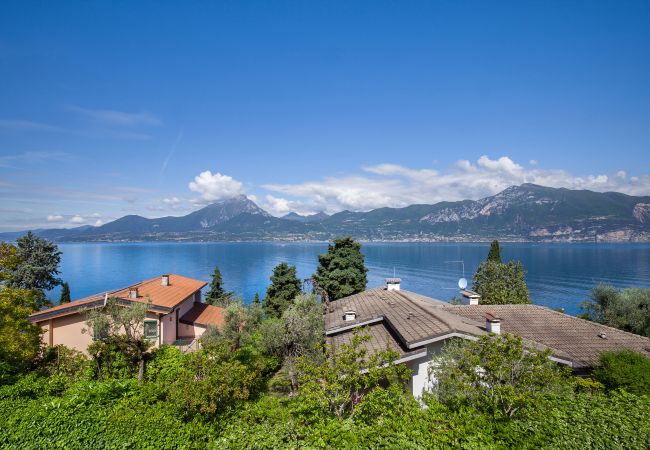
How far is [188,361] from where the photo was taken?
10180 mm

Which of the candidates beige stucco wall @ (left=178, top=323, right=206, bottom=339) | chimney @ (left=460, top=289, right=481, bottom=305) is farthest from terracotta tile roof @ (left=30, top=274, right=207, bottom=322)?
chimney @ (left=460, top=289, right=481, bottom=305)

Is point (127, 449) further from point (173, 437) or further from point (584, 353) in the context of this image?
point (584, 353)

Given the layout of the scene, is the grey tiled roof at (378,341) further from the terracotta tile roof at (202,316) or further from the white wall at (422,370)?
the terracotta tile roof at (202,316)

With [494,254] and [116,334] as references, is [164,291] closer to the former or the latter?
[116,334]

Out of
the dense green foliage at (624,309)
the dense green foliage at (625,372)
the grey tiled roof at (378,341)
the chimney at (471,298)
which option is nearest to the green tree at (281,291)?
the chimney at (471,298)

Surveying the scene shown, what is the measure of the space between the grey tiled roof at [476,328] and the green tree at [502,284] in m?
14.0

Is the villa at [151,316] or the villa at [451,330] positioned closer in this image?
the villa at [451,330]

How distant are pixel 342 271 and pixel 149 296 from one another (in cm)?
2202

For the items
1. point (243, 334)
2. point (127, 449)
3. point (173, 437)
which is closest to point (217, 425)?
point (173, 437)

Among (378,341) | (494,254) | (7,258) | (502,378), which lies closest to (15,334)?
(7,258)

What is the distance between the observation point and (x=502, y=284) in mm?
38438

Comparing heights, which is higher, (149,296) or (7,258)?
(7,258)

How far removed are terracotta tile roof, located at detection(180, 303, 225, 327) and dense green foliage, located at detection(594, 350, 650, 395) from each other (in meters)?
20.0

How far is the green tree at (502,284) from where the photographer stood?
34688mm
